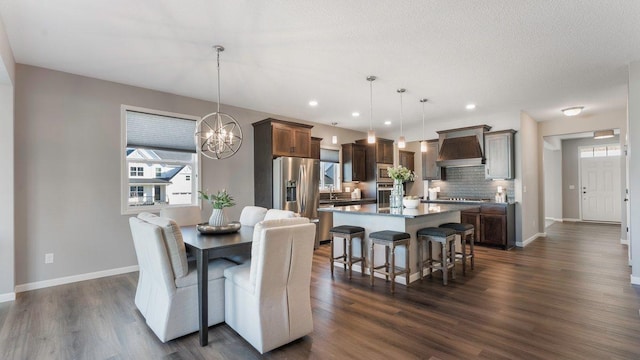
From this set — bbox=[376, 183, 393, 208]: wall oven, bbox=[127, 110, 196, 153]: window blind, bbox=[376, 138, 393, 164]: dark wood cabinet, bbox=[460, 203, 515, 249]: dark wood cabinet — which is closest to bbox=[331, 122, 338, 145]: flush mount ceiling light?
bbox=[376, 138, 393, 164]: dark wood cabinet

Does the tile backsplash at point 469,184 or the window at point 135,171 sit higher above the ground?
the window at point 135,171

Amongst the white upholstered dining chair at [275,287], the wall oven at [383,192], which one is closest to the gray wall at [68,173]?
the white upholstered dining chair at [275,287]

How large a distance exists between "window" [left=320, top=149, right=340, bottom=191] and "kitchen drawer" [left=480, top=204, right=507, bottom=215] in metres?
3.20

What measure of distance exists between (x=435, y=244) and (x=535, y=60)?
262cm

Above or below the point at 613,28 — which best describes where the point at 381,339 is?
below

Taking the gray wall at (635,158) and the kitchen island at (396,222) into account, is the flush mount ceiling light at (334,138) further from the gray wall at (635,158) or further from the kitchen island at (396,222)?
the gray wall at (635,158)

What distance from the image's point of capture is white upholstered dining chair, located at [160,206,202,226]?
3826mm

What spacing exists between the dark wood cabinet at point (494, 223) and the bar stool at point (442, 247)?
7.11 feet

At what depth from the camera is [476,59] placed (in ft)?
11.6

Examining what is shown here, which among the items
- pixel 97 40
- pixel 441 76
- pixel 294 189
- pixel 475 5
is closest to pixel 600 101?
pixel 441 76

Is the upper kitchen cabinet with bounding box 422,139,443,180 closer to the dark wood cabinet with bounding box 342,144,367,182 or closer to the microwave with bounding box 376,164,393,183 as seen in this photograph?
the microwave with bounding box 376,164,393,183

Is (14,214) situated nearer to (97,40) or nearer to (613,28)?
(97,40)

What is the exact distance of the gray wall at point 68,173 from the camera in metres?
3.65

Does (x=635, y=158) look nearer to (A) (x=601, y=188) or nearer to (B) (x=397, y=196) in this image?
(B) (x=397, y=196)
